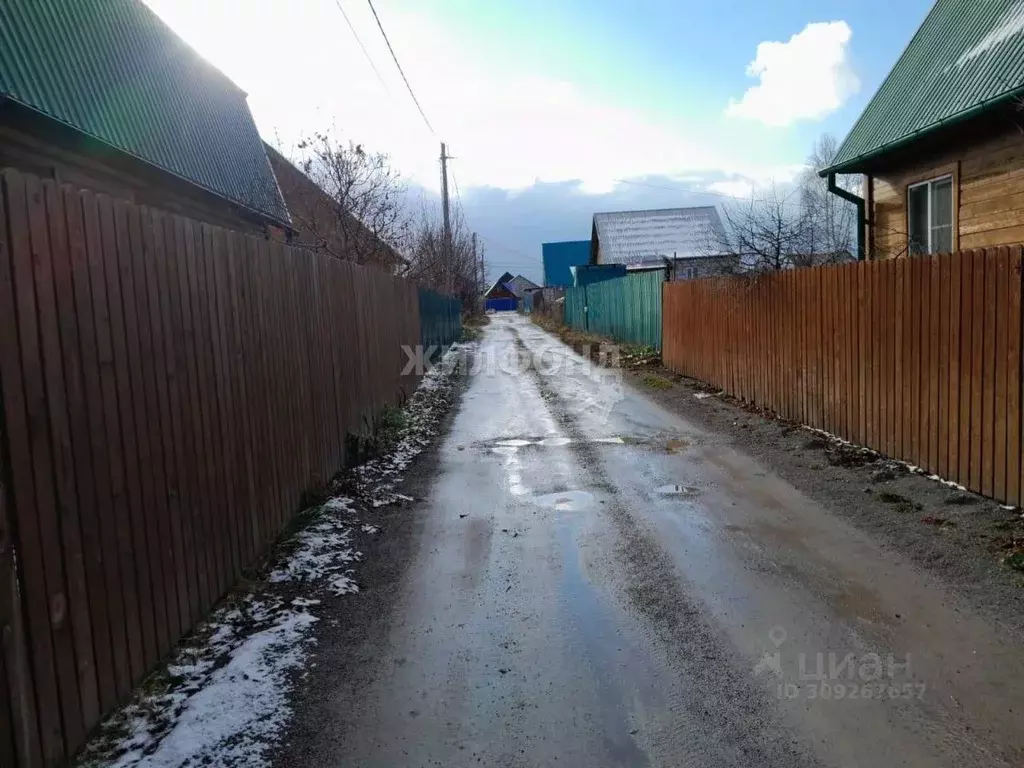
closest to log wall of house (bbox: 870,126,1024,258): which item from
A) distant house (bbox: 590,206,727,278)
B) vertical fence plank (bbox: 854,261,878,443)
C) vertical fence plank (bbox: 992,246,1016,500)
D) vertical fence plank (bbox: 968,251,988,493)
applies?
vertical fence plank (bbox: 854,261,878,443)

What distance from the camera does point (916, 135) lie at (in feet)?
32.1

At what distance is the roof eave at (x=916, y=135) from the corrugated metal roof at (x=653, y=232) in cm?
2444

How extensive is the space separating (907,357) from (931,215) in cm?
518

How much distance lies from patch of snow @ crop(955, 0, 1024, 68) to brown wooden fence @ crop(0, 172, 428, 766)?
943 centimetres

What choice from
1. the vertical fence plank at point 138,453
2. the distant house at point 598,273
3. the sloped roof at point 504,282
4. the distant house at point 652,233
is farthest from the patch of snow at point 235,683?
the sloped roof at point 504,282

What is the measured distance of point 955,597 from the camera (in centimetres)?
409

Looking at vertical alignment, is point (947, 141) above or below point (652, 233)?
below

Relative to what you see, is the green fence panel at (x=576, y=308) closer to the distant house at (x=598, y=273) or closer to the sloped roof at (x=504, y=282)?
the distant house at (x=598, y=273)

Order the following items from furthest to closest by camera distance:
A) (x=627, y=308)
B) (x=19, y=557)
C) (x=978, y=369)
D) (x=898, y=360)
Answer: (x=627, y=308)
(x=898, y=360)
(x=978, y=369)
(x=19, y=557)

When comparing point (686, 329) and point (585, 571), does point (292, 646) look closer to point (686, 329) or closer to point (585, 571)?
point (585, 571)

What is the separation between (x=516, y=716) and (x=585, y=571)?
1.70 meters

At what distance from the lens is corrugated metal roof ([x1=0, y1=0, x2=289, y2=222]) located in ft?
26.9

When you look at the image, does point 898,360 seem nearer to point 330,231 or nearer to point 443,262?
point 330,231

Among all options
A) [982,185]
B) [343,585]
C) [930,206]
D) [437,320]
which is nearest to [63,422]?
[343,585]
